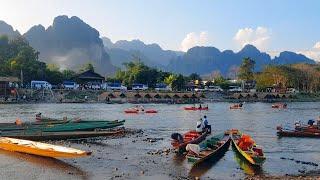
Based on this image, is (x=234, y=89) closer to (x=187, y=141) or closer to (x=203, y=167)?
(x=187, y=141)

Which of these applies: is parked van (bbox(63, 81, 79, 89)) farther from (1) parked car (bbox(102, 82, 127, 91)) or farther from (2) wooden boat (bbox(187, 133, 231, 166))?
(2) wooden boat (bbox(187, 133, 231, 166))

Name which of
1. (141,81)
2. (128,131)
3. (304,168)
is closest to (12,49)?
(141,81)

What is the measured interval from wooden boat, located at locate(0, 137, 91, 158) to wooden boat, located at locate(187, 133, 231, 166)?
23.0ft

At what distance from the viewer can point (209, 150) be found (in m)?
33.6

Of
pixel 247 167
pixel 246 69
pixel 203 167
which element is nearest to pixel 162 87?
pixel 246 69

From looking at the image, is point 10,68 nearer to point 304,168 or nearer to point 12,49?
point 12,49

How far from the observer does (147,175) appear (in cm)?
2847

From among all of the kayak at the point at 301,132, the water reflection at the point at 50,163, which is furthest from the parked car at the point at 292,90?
the water reflection at the point at 50,163

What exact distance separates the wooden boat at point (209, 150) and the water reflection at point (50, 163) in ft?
23.7

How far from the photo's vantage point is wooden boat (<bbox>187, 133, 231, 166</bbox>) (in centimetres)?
3027

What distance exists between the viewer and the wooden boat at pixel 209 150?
30.3 metres

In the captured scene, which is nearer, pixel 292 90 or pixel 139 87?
pixel 139 87

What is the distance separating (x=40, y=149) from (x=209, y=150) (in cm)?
1257

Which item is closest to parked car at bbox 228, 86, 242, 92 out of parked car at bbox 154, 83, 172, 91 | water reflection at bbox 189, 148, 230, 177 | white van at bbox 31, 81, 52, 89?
parked car at bbox 154, 83, 172, 91
